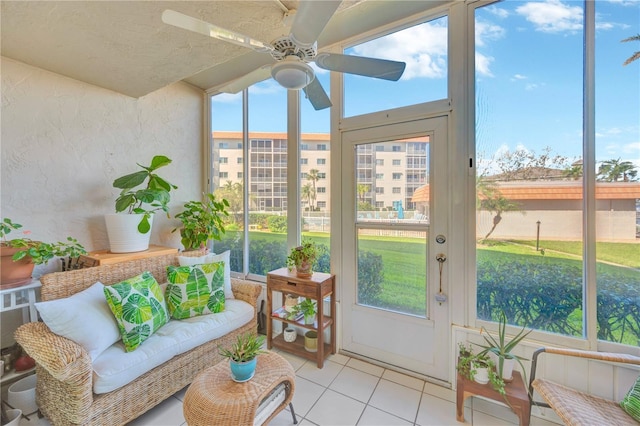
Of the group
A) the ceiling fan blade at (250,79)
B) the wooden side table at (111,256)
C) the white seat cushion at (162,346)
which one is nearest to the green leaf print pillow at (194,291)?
the white seat cushion at (162,346)

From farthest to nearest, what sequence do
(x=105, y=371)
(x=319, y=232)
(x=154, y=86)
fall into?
(x=319, y=232) < (x=154, y=86) < (x=105, y=371)

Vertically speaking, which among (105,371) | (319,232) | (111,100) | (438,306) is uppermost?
(111,100)

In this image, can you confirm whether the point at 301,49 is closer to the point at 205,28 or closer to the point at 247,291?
the point at 205,28

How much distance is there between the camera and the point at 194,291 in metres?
2.14

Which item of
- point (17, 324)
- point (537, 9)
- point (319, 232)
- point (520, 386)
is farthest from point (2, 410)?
point (537, 9)

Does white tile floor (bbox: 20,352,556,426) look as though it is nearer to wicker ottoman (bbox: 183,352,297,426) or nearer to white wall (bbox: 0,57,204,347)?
wicker ottoman (bbox: 183,352,297,426)

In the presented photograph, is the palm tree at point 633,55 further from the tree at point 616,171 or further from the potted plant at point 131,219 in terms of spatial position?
the potted plant at point 131,219

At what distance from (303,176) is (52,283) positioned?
6.87 ft

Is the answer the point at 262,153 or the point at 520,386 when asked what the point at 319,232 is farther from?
the point at 520,386

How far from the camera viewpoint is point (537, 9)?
70.9 inches

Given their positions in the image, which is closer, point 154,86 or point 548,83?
point 548,83

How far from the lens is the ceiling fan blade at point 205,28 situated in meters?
1.01

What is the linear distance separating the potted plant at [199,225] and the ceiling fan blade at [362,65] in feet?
7.20

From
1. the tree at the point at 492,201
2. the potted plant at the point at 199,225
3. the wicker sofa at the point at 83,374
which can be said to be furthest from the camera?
the potted plant at the point at 199,225
